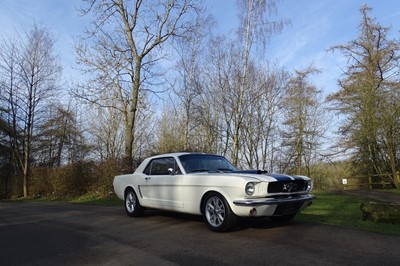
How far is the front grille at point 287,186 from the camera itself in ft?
23.3

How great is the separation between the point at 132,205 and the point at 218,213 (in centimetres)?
345

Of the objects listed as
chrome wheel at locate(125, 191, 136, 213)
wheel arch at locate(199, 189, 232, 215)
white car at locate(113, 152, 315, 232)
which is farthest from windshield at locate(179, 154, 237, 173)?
chrome wheel at locate(125, 191, 136, 213)

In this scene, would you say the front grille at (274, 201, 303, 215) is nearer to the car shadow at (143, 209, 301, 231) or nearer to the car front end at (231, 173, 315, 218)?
the car front end at (231, 173, 315, 218)

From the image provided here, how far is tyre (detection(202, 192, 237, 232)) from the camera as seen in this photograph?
702 centimetres

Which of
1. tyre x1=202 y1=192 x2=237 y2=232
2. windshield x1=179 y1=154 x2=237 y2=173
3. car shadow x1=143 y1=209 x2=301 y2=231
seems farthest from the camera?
windshield x1=179 y1=154 x2=237 y2=173

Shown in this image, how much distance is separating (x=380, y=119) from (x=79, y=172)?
1966 cm

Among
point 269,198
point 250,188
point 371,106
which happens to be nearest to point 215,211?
point 250,188

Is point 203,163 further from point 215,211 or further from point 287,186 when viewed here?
point 287,186

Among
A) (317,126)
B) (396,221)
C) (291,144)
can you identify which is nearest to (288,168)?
(291,144)

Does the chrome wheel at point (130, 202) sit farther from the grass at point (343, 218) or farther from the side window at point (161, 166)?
the grass at point (343, 218)

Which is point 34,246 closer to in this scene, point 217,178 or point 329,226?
point 217,178

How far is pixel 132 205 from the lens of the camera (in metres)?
9.98

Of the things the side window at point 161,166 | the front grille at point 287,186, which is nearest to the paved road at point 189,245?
the front grille at point 287,186

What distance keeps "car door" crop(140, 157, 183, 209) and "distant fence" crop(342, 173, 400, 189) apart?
73.1ft
